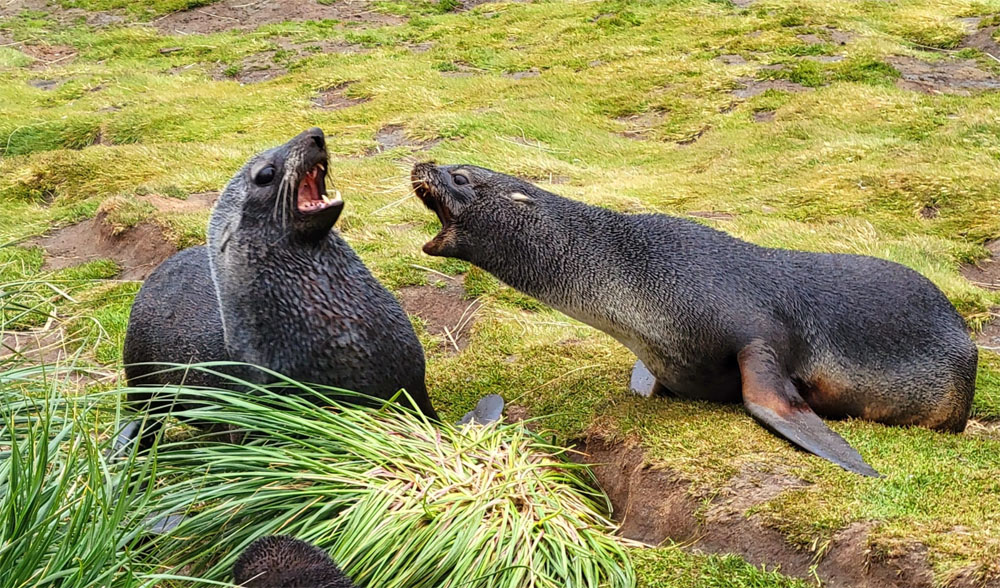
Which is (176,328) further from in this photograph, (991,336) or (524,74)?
(524,74)

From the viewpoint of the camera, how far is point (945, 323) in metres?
5.34

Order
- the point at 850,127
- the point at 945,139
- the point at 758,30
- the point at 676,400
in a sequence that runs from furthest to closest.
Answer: the point at 758,30, the point at 850,127, the point at 945,139, the point at 676,400

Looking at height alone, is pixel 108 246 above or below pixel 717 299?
below

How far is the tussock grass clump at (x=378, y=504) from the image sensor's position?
3.62m

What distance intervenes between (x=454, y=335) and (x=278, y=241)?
2428mm

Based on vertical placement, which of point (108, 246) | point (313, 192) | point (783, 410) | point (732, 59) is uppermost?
point (313, 192)

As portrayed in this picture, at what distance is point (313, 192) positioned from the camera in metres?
4.70

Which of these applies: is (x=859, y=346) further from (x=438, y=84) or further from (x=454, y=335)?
(x=438, y=84)

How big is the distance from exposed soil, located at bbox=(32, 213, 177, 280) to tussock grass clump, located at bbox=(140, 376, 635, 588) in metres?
4.43

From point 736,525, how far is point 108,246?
22.2 ft

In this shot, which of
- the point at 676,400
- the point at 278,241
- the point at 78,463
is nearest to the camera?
the point at 78,463

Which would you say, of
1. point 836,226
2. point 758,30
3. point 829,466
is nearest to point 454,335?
point 829,466

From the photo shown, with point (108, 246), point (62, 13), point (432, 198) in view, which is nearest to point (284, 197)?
point (432, 198)

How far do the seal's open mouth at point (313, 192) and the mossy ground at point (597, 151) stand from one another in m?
1.02
